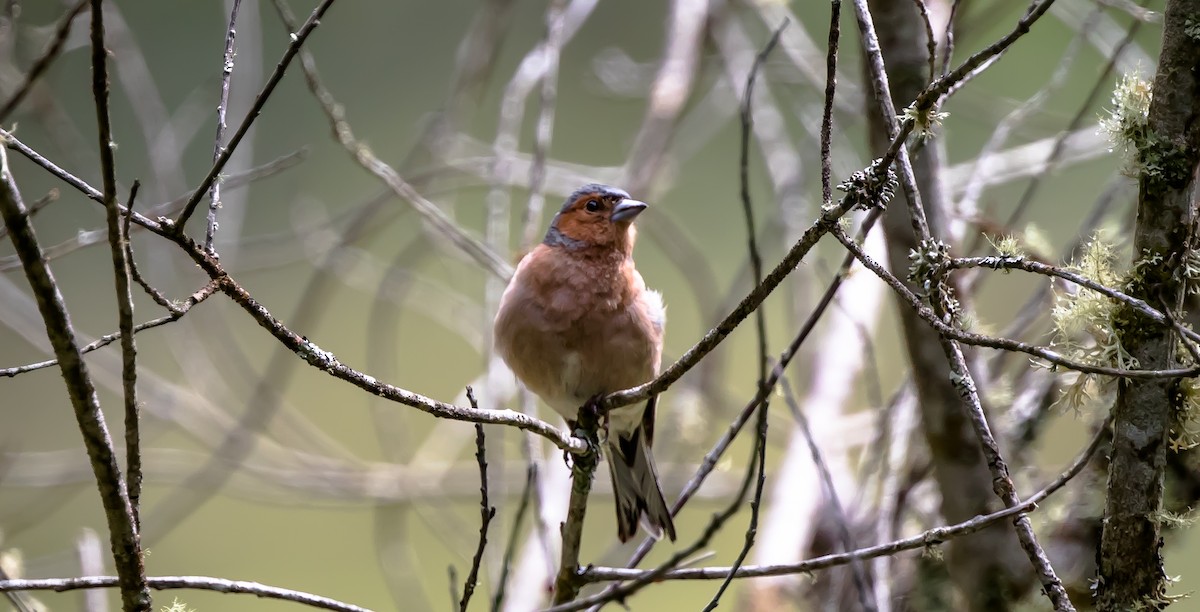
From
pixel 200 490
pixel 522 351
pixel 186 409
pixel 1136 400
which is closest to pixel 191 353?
pixel 186 409

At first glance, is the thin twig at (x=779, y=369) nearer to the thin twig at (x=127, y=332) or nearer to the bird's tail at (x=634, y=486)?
the bird's tail at (x=634, y=486)

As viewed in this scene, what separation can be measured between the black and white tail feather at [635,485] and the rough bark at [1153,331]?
5.21ft

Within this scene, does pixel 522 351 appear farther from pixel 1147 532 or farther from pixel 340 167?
pixel 340 167

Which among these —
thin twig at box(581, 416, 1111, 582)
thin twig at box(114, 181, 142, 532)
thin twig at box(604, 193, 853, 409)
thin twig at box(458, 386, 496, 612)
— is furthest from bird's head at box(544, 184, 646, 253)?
thin twig at box(114, 181, 142, 532)

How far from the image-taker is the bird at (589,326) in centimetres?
305

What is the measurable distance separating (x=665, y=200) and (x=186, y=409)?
385 centimetres

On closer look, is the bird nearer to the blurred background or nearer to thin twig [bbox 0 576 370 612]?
the blurred background

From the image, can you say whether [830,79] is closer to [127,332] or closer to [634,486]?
[127,332]

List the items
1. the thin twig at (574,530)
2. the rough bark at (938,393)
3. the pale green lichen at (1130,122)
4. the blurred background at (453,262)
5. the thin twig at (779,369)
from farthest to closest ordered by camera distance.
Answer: the blurred background at (453,262), the rough bark at (938,393), the thin twig at (574,530), the thin twig at (779,369), the pale green lichen at (1130,122)

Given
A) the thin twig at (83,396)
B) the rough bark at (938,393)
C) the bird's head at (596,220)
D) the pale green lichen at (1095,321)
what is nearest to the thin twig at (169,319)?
the thin twig at (83,396)

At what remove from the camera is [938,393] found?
2.48 metres

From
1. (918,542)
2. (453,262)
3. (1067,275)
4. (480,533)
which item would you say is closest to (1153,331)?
(1067,275)

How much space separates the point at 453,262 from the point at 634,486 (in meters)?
2.56

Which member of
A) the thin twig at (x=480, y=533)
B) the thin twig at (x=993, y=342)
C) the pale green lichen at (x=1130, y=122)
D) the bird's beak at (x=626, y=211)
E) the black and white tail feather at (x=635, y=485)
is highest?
the bird's beak at (x=626, y=211)
